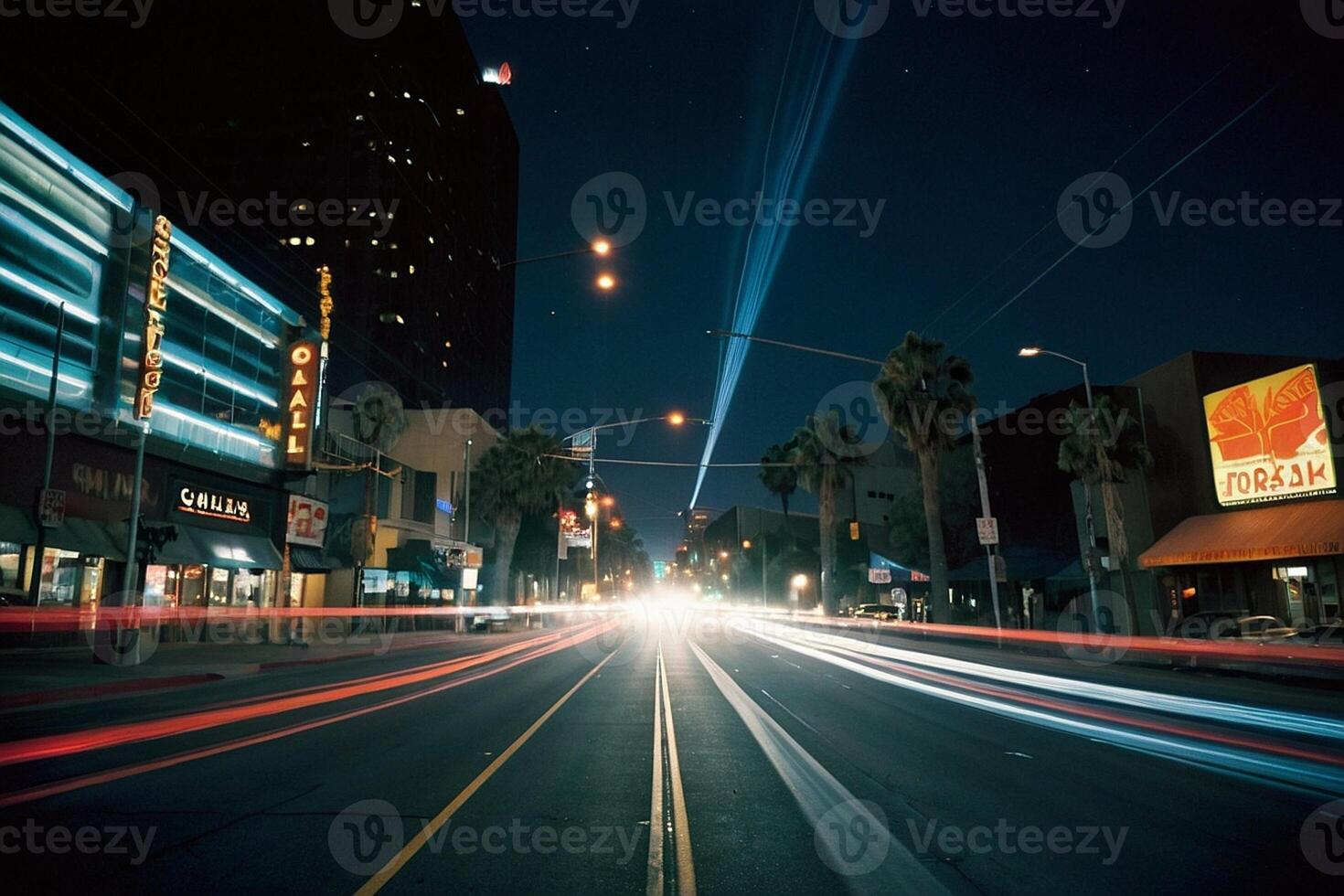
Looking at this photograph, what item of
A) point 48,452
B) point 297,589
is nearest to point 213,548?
point 48,452

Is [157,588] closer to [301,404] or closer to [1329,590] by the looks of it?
[301,404]

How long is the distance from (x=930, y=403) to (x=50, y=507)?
3273cm

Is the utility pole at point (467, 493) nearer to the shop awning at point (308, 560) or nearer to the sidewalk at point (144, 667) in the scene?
the shop awning at point (308, 560)

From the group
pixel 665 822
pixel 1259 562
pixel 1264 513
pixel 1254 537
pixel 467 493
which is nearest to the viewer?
pixel 665 822

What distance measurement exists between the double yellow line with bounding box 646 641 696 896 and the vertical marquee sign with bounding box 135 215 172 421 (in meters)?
19.7

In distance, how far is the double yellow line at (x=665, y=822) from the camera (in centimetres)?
546

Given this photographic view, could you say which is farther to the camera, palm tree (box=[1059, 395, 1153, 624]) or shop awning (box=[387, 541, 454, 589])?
shop awning (box=[387, 541, 454, 589])

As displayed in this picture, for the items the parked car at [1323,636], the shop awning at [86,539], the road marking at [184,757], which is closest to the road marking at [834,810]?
the road marking at [184,757]

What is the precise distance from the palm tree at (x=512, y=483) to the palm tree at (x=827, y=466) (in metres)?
17.1

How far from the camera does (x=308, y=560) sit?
3588 centimetres

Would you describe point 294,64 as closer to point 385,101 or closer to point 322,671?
point 385,101

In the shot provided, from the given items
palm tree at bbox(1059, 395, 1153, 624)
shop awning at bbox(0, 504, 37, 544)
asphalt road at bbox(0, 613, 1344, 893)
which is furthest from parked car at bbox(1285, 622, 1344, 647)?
shop awning at bbox(0, 504, 37, 544)

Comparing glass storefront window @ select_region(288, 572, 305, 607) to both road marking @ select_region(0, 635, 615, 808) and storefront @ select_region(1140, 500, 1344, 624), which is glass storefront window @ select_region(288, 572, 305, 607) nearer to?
road marking @ select_region(0, 635, 615, 808)

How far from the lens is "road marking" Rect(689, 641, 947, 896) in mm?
5445
